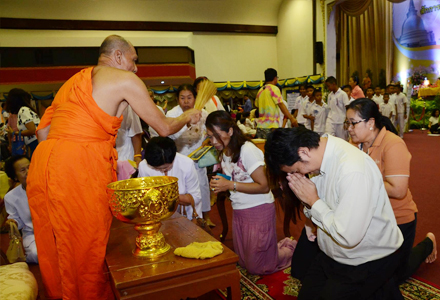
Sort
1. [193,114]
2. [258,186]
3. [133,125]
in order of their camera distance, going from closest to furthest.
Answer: [193,114]
[258,186]
[133,125]

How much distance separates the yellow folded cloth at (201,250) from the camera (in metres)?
1.37

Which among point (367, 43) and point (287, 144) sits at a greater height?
point (367, 43)

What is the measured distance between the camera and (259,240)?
2.58m

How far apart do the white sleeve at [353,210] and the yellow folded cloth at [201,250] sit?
48 centimetres

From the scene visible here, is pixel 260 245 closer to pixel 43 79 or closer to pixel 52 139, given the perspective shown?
pixel 52 139

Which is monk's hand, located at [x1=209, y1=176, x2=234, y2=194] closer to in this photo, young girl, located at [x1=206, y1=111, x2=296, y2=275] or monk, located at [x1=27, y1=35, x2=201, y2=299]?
young girl, located at [x1=206, y1=111, x2=296, y2=275]

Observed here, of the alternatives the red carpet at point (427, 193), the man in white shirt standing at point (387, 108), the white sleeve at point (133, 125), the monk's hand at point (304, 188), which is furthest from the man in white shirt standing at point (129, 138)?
the man in white shirt standing at point (387, 108)

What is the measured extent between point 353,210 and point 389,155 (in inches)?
31.2

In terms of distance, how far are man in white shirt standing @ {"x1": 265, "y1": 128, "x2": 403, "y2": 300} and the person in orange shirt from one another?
0.44 metres

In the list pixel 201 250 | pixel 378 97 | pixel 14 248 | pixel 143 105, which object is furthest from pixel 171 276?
pixel 378 97

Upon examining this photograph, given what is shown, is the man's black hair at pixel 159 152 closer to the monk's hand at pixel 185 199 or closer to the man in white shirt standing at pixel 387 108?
the monk's hand at pixel 185 199

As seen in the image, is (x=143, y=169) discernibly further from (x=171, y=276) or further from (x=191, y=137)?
(x=171, y=276)

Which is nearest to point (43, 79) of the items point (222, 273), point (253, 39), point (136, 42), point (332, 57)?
point (136, 42)

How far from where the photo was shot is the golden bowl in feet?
4.52
